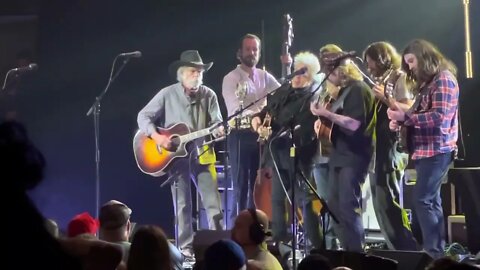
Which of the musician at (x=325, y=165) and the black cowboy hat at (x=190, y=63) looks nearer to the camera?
the musician at (x=325, y=165)

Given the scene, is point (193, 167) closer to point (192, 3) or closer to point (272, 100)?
point (272, 100)

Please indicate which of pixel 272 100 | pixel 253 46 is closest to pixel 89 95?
pixel 253 46

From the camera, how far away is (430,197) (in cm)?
581

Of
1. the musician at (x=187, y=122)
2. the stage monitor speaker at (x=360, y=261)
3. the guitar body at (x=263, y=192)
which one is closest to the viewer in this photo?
the stage monitor speaker at (x=360, y=261)

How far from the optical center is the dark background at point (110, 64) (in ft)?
31.8

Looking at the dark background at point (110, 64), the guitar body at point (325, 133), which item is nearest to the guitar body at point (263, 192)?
the guitar body at point (325, 133)

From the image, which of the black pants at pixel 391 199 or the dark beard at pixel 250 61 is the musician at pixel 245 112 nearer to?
the dark beard at pixel 250 61

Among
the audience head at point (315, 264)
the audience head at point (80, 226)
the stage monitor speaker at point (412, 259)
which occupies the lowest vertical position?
the stage monitor speaker at point (412, 259)

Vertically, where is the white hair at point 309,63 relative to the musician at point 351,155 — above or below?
above

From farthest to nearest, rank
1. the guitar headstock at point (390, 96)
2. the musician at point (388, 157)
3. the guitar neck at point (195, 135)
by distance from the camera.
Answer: the guitar neck at point (195, 135) < the musician at point (388, 157) < the guitar headstock at point (390, 96)

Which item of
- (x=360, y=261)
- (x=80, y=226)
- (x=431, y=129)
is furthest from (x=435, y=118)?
(x=80, y=226)

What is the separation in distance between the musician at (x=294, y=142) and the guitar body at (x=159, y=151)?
1341 millimetres

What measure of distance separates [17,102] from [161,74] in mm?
2038

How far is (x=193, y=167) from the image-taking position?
8.01 metres
